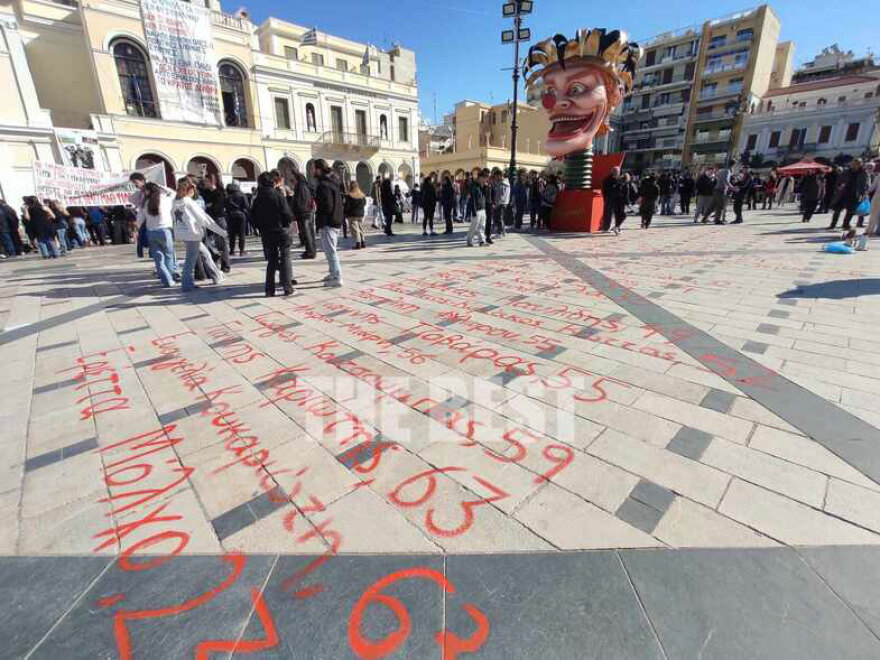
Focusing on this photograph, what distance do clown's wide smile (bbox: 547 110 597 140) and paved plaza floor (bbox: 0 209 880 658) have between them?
8.47m

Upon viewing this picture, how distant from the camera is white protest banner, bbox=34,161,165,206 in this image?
41.6 ft

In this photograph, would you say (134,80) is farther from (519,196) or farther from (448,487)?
(448,487)

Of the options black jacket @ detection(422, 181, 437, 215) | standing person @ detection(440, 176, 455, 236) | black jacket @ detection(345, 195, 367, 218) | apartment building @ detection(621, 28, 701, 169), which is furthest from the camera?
apartment building @ detection(621, 28, 701, 169)

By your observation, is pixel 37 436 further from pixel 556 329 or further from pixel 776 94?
pixel 776 94

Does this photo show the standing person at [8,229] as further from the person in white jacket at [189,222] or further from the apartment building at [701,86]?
the apartment building at [701,86]

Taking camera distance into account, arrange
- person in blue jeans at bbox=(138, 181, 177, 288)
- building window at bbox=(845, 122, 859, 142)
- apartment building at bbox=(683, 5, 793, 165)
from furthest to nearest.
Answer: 1. apartment building at bbox=(683, 5, 793, 165)
2. building window at bbox=(845, 122, 859, 142)
3. person in blue jeans at bbox=(138, 181, 177, 288)

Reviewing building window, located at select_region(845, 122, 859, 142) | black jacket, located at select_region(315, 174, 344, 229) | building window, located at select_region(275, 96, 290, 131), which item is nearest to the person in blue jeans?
black jacket, located at select_region(315, 174, 344, 229)

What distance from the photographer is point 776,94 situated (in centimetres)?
4131

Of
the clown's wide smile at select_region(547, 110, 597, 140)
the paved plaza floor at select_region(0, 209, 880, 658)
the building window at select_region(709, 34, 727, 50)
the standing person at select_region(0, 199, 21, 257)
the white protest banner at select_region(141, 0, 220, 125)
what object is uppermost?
the building window at select_region(709, 34, 727, 50)

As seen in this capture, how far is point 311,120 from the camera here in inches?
1093

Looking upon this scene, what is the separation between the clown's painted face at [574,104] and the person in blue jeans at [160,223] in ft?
32.0

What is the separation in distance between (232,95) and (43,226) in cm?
1677

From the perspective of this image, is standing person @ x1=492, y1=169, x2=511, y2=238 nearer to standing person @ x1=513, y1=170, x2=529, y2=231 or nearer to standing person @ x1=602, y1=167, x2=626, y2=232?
standing person @ x1=513, y1=170, x2=529, y2=231

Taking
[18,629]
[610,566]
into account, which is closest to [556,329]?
[610,566]
